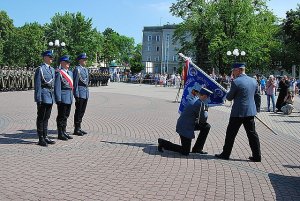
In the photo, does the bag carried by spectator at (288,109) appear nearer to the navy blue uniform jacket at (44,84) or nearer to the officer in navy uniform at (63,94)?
the officer in navy uniform at (63,94)

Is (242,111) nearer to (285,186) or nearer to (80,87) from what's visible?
(285,186)

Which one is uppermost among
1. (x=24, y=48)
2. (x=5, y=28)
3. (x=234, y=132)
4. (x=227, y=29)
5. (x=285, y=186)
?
(x=5, y=28)

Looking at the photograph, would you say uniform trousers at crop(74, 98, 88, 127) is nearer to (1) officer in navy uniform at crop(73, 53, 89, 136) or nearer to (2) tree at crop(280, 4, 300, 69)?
(1) officer in navy uniform at crop(73, 53, 89, 136)

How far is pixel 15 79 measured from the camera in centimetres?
2897

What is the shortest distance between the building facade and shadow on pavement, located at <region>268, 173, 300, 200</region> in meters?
113

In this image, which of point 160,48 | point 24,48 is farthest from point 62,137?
point 160,48

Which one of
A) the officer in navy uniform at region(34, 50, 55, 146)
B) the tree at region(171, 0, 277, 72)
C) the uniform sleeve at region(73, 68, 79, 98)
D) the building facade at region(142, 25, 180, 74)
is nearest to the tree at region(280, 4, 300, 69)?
the tree at region(171, 0, 277, 72)

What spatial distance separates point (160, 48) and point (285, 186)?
11927 cm

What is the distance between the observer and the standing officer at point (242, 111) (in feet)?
25.5

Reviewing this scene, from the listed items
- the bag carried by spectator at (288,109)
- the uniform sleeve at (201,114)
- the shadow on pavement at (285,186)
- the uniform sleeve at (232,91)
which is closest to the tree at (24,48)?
the bag carried by spectator at (288,109)

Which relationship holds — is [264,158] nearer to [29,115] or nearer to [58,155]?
[58,155]

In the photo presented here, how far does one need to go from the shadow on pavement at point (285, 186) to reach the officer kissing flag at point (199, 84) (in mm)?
2695

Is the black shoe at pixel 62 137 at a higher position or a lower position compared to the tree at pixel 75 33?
lower

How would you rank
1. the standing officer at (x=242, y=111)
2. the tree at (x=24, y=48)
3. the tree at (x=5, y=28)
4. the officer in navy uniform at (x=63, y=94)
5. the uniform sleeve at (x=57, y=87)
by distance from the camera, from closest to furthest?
the standing officer at (x=242, y=111) → the uniform sleeve at (x=57, y=87) → the officer in navy uniform at (x=63, y=94) → the tree at (x=24, y=48) → the tree at (x=5, y=28)
